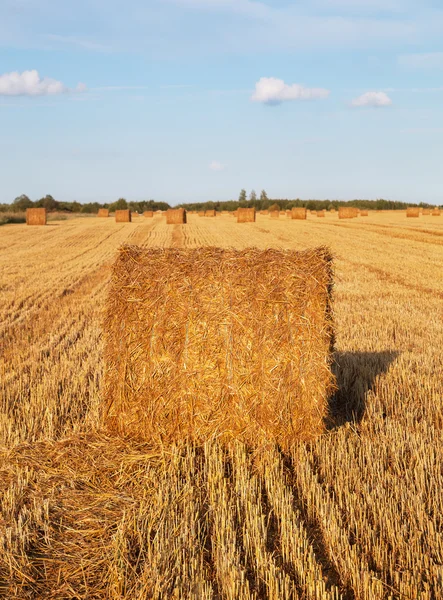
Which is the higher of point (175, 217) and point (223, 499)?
point (175, 217)

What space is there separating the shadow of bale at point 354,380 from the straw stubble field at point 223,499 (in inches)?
0.9

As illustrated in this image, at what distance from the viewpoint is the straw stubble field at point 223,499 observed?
337 cm

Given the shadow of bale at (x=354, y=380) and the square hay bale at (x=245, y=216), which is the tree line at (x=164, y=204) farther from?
the shadow of bale at (x=354, y=380)

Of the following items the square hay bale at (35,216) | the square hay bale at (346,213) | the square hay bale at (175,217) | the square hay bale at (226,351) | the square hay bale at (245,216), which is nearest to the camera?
the square hay bale at (226,351)

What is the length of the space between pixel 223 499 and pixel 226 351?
4.57ft

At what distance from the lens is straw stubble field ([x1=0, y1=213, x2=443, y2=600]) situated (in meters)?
3.37

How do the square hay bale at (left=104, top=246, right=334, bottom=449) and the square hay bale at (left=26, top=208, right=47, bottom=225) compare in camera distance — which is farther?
the square hay bale at (left=26, top=208, right=47, bottom=225)

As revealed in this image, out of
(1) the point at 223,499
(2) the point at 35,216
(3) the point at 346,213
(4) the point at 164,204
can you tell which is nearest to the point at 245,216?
(3) the point at 346,213

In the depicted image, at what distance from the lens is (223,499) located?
4074 mm

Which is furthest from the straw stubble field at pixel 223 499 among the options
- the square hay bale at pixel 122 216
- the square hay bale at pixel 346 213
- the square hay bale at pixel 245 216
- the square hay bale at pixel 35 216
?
the square hay bale at pixel 346 213

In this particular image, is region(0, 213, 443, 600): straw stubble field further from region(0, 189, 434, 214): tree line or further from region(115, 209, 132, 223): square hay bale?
region(0, 189, 434, 214): tree line

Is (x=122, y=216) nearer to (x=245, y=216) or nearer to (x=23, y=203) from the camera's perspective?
(x=245, y=216)

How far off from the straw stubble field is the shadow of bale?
2cm

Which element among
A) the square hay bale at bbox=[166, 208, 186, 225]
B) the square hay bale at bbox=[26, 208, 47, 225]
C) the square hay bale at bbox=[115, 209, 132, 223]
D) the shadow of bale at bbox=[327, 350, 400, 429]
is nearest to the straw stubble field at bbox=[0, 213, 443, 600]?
the shadow of bale at bbox=[327, 350, 400, 429]
